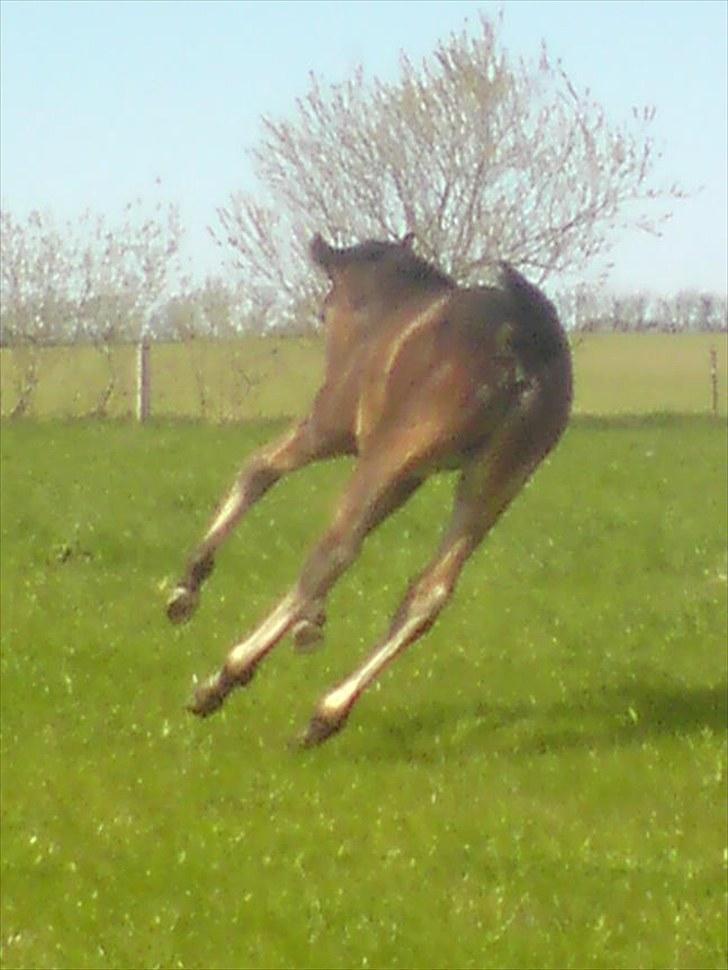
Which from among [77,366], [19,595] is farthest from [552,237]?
[19,595]

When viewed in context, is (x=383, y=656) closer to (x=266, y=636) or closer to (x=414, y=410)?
(x=266, y=636)

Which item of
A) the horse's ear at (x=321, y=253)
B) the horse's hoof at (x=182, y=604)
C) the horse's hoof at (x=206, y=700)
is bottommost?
the horse's hoof at (x=206, y=700)

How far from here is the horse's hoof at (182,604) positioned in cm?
206

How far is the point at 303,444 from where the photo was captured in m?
1.90

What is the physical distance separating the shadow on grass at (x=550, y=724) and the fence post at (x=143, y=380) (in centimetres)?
1619

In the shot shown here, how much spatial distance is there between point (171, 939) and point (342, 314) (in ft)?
48.6

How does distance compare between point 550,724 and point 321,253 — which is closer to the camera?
point 321,253

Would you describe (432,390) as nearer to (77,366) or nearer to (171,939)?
(77,366)

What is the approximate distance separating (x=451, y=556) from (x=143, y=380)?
98.4 inches

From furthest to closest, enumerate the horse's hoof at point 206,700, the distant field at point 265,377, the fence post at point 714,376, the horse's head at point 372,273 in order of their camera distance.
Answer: the fence post at point 714,376 → the distant field at point 265,377 → the horse's hoof at point 206,700 → the horse's head at point 372,273

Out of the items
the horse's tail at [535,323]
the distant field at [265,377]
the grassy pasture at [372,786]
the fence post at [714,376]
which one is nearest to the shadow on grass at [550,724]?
the grassy pasture at [372,786]

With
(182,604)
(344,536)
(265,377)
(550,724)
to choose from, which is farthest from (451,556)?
(550,724)

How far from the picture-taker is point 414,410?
1.63 meters

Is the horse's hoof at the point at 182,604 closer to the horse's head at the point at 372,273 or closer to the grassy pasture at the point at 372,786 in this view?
the horse's head at the point at 372,273
